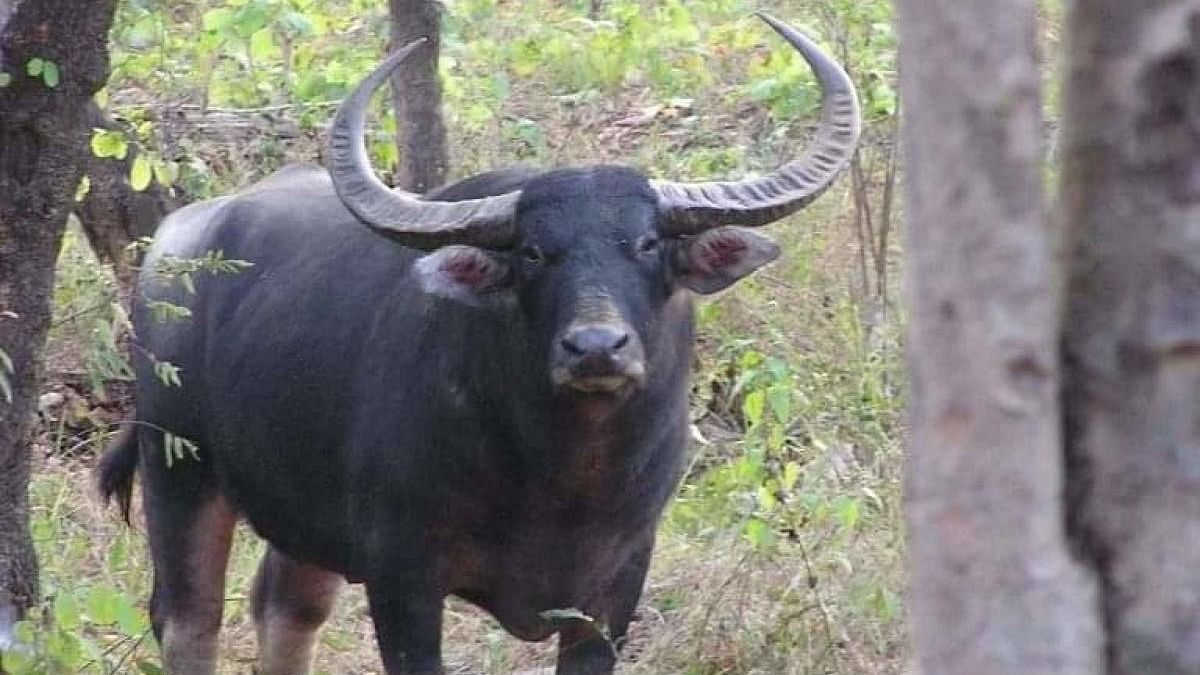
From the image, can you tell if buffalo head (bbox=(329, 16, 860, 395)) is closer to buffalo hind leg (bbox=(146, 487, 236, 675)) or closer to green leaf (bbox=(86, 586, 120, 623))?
green leaf (bbox=(86, 586, 120, 623))

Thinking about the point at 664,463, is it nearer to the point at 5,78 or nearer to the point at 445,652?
the point at 445,652

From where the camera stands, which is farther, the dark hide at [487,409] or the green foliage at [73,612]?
the dark hide at [487,409]

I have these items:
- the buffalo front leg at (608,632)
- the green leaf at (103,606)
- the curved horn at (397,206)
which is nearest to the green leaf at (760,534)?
the buffalo front leg at (608,632)

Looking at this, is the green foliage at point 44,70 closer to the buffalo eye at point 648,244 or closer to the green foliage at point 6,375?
the green foliage at point 6,375

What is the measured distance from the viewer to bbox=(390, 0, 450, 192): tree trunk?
777 centimetres

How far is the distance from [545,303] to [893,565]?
1.54 m

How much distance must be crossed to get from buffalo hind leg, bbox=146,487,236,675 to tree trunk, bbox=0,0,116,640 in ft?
5.59

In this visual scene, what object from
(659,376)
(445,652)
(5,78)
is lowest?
(445,652)

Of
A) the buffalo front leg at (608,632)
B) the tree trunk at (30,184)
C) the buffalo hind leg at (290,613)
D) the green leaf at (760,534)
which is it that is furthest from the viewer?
the buffalo hind leg at (290,613)

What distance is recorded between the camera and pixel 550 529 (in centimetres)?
571

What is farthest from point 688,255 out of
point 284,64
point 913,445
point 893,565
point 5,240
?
point 284,64

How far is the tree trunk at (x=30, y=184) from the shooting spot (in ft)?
15.9

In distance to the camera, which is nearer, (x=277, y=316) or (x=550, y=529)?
(x=550, y=529)

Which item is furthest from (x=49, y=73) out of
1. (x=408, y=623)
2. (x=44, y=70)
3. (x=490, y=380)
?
(x=408, y=623)
